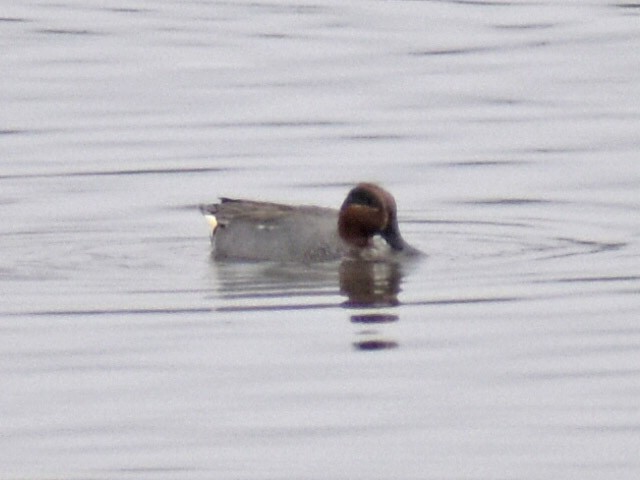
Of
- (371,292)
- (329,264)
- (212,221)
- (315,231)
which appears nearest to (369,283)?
(371,292)

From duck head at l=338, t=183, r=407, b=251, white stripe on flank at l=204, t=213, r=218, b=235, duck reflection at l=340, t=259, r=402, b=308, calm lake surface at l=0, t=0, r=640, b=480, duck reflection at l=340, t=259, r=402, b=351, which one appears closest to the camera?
calm lake surface at l=0, t=0, r=640, b=480

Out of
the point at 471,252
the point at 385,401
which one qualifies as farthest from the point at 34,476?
the point at 471,252

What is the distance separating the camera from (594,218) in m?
17.4

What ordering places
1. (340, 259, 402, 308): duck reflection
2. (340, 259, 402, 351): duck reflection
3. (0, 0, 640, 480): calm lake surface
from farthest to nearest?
(340, 259, 402, 308): duck reflection, (340, 259, 402, 351): duck reflection, (0, 0, 640, 480): calm lake surface

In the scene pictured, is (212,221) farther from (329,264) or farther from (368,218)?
(368,218)

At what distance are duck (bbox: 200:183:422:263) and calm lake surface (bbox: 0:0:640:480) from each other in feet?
0.92

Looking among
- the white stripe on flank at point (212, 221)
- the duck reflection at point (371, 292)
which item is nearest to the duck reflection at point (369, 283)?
the duck reflection at point (371, 292)

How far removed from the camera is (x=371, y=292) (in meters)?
15.4

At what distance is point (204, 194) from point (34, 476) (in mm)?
8717

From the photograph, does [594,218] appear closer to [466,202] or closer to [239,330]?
[466,202]

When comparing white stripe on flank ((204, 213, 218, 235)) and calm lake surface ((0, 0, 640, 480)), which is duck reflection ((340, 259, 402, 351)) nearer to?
calm lake surface ((0, 0, 640, 480))

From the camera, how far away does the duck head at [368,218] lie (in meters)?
16.6

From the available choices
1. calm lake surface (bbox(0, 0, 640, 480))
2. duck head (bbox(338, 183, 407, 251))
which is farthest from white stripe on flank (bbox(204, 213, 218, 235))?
duck head (bbox(338, 183, 407, 251))

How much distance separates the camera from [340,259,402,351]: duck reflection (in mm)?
13383
